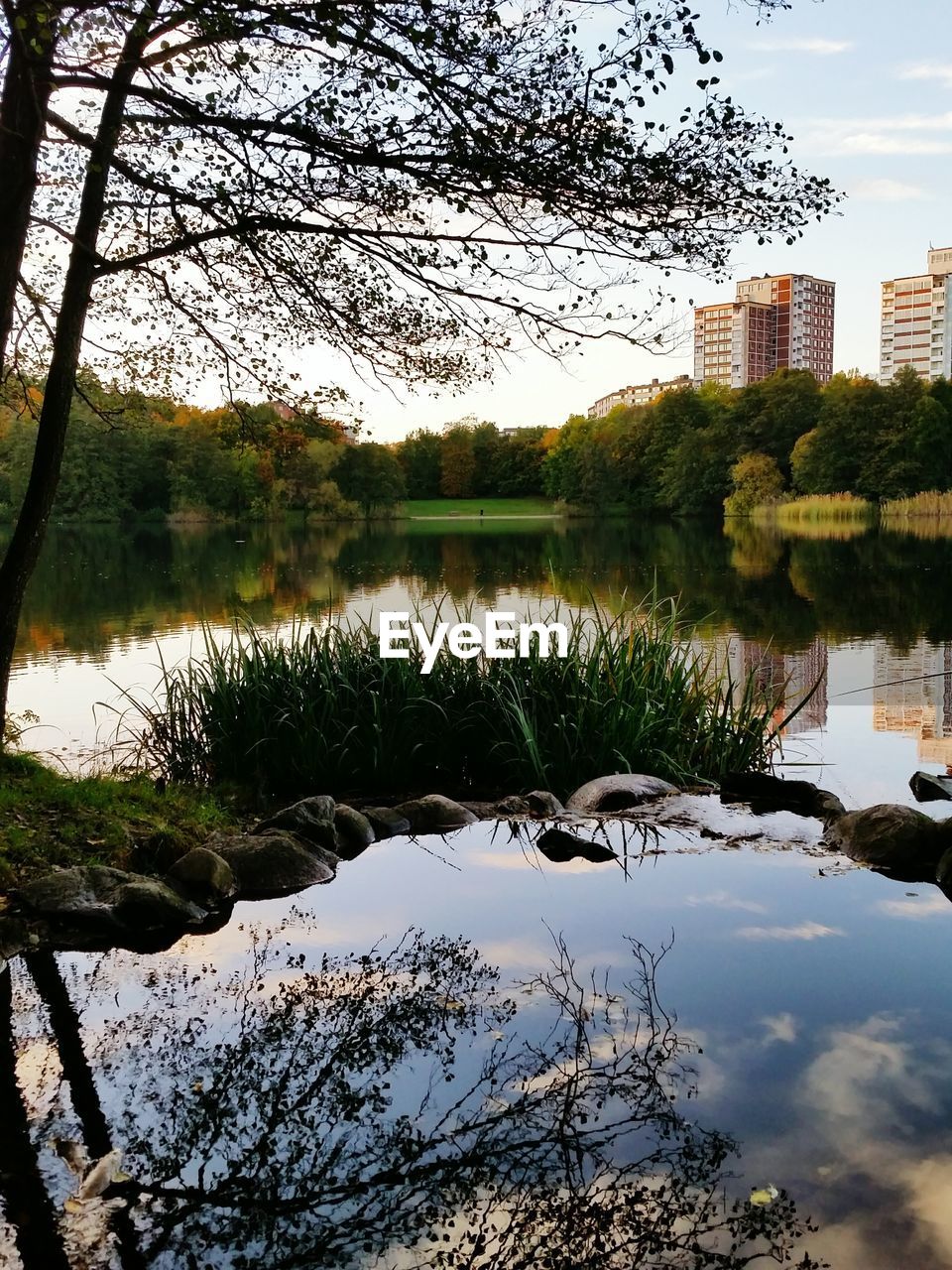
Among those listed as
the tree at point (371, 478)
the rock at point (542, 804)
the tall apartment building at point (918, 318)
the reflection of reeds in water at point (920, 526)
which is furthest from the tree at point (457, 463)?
the rock at point (542, 804)

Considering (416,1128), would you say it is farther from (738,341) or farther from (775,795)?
(738,341)

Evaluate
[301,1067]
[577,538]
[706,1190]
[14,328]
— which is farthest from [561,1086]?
[577,538]

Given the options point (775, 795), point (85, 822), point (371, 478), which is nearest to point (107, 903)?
point (85, 822)

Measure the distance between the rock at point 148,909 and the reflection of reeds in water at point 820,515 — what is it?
42079mm

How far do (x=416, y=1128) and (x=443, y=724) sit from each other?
4.59 m

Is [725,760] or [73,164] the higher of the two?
[73,164]

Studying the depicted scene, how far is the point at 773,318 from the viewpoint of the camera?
392ft

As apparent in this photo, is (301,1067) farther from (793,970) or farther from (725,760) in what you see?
(725,760)

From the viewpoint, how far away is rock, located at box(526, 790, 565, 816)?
22.3 feet

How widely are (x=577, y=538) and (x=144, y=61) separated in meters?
39.3

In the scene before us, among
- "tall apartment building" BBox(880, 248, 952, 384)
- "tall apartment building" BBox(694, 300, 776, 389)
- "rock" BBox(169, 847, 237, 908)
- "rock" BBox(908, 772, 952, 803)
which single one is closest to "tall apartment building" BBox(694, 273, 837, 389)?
"tall apartment building" BBox(694, 300, 776, 389)

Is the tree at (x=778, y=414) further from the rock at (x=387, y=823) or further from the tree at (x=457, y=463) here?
the rock at (x=387, y=823)

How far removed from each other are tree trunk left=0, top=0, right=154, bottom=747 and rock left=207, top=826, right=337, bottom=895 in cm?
162

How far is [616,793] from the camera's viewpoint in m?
6.83
